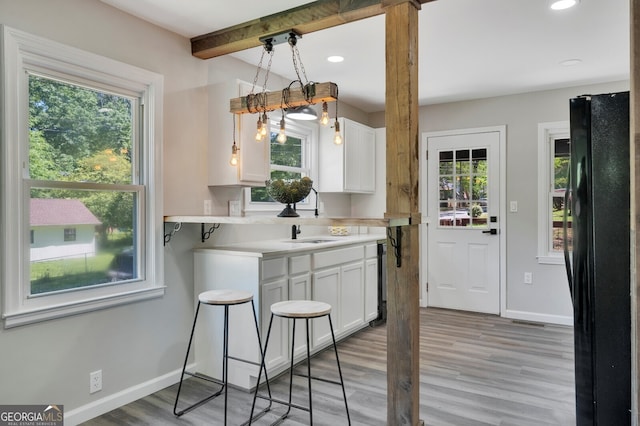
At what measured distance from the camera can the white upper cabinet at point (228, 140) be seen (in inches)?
121

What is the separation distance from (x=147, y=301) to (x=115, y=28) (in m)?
1.73

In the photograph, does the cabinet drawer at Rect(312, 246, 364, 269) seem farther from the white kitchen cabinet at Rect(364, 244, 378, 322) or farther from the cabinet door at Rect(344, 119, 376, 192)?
the cabinet door at Rect(344, 119, 376, 192)

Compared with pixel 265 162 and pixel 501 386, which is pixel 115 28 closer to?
pixel 265 162

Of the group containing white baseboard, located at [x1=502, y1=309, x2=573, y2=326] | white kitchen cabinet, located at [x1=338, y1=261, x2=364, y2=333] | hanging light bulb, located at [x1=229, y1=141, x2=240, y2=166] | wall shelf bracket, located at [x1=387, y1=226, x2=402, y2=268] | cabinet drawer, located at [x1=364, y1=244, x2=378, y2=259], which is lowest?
white baseboard, located at [x1=502, y1=309, x2=573, y2=326]

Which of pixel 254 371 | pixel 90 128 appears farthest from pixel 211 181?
pixel 254 371

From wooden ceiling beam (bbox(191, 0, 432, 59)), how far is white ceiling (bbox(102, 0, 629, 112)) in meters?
0.05

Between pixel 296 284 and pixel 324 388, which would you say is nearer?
pixel 324 388

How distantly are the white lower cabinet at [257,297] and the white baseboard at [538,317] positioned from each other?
227 cm

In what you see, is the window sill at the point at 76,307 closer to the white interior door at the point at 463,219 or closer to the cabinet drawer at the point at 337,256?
the cabinet drawer at the point at 337,256

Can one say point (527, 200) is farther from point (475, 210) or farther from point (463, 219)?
point (463, 219)

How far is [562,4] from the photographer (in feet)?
8.31

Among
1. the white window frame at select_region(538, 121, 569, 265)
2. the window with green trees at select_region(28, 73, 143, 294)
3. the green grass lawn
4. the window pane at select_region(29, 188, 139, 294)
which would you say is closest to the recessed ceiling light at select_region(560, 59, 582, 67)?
the white window frame at select_region(538, 121, 569, 265)

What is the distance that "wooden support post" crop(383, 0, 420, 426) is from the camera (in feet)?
7.03

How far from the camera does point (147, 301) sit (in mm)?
2744
